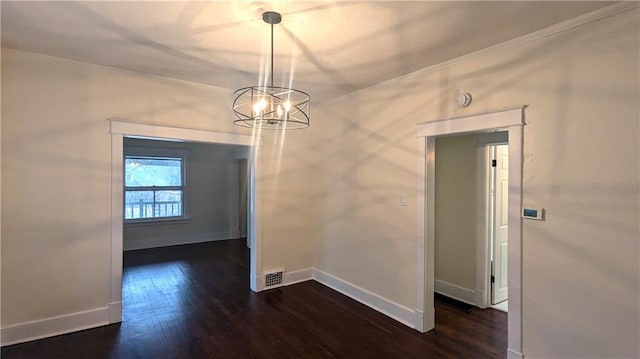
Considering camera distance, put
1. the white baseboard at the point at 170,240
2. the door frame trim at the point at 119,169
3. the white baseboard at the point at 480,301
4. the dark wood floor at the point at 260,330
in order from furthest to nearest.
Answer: the white baseboard at the point at 170,240 → the white baseboard at the point at 480,301 → the door frame trim at the point at 119,169 → the dark wood floor at the point at 260,330

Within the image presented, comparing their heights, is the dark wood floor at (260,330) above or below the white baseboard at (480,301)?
below

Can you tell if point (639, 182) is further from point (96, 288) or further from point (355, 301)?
point (96, 288)

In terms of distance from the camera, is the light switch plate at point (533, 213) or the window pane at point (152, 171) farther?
the window pane at point (152, 171)

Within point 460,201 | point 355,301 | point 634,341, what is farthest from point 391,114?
point 634,341

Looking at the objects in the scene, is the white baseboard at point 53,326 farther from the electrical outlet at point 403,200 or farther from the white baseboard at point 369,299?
the electrical outlet at point 403,200

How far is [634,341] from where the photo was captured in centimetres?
187

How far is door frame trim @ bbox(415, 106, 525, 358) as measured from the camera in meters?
2.37

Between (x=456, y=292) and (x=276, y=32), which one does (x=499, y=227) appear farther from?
(x=276, y=32)

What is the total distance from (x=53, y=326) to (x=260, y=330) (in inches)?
75.1

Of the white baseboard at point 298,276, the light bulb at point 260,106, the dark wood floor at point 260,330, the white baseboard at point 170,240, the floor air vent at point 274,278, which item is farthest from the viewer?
the white baseboard at point 170,240

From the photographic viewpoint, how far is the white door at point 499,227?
3719mm

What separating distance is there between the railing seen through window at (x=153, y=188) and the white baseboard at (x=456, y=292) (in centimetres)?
561

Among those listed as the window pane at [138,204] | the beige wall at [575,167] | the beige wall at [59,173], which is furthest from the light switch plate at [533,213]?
the window pane at [138,204]

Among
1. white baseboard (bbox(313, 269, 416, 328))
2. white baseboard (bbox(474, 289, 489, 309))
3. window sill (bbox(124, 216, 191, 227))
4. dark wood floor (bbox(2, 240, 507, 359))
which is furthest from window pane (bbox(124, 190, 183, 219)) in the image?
white baseboard (bbox(474, 289, 489, 309))
